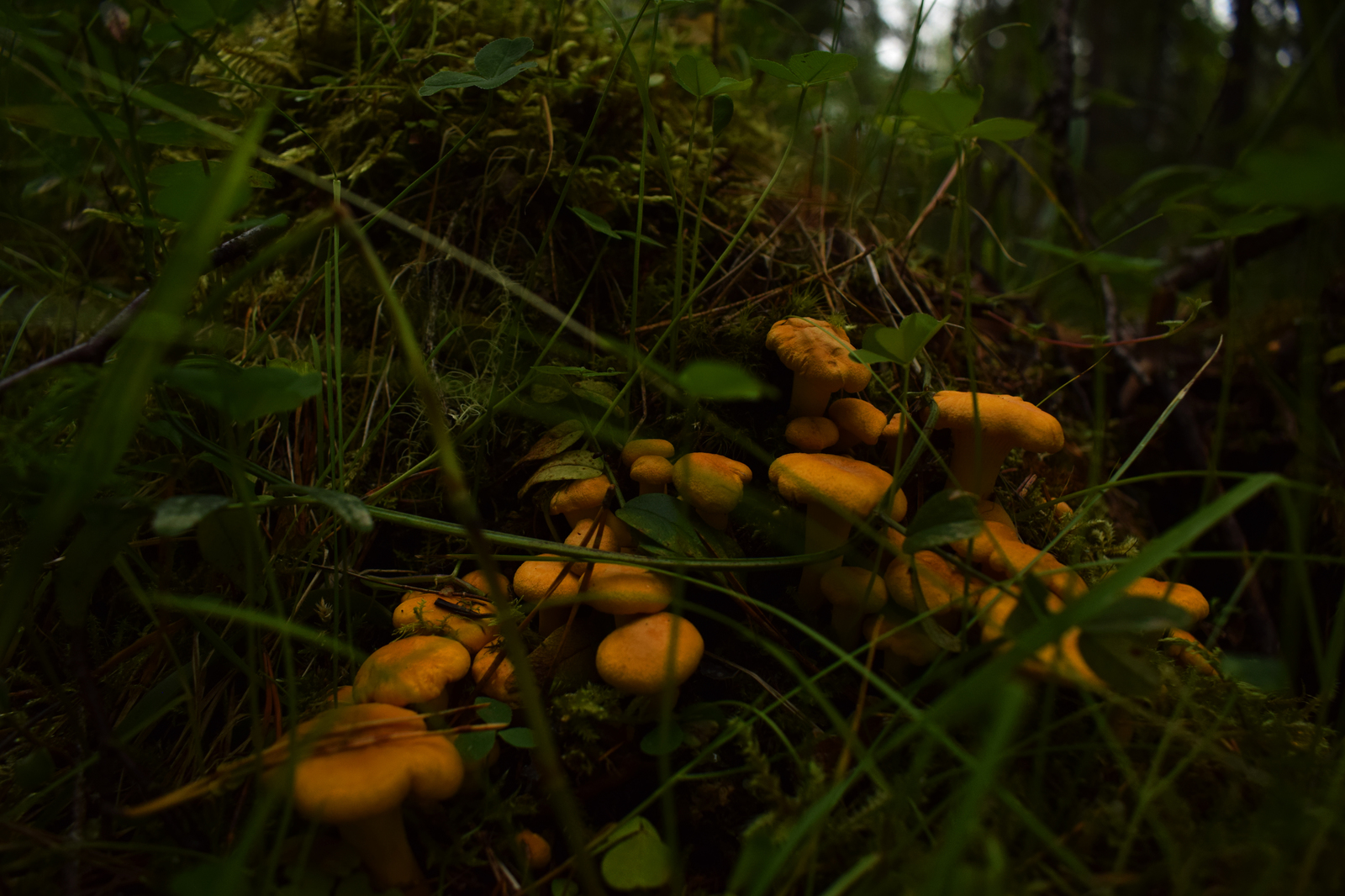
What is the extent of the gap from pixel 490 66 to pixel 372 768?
150 cm

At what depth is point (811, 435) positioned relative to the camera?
149 cm

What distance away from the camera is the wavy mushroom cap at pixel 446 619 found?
52.6 inches

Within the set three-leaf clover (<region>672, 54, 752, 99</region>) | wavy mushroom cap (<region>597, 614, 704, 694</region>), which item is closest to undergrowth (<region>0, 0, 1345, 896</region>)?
three-leaf clover (<region>672, 54, 752, 99</region>)

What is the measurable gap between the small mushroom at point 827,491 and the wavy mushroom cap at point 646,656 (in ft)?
1.05

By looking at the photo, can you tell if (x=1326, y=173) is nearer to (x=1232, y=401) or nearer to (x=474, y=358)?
(x=474, y=358)

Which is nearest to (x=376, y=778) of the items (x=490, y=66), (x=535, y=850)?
(x=535, y=850)

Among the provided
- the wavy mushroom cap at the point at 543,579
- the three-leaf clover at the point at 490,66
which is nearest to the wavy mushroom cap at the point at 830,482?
the wavy mushroom cap at the point at 543,579

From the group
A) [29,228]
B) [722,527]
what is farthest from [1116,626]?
[29,228]

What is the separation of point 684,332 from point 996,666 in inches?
46.6

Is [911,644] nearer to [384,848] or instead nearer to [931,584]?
[931,584]

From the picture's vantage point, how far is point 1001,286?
8.87 feet

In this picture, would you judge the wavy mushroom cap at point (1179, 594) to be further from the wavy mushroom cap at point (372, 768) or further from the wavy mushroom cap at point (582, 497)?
the wavy mushroom cap at point (372, 768)

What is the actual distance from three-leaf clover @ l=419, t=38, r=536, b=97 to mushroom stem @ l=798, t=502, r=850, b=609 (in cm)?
118

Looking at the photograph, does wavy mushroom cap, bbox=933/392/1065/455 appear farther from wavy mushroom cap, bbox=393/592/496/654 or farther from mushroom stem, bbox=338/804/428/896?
mushroom stem, bbox=338/804/428/896
